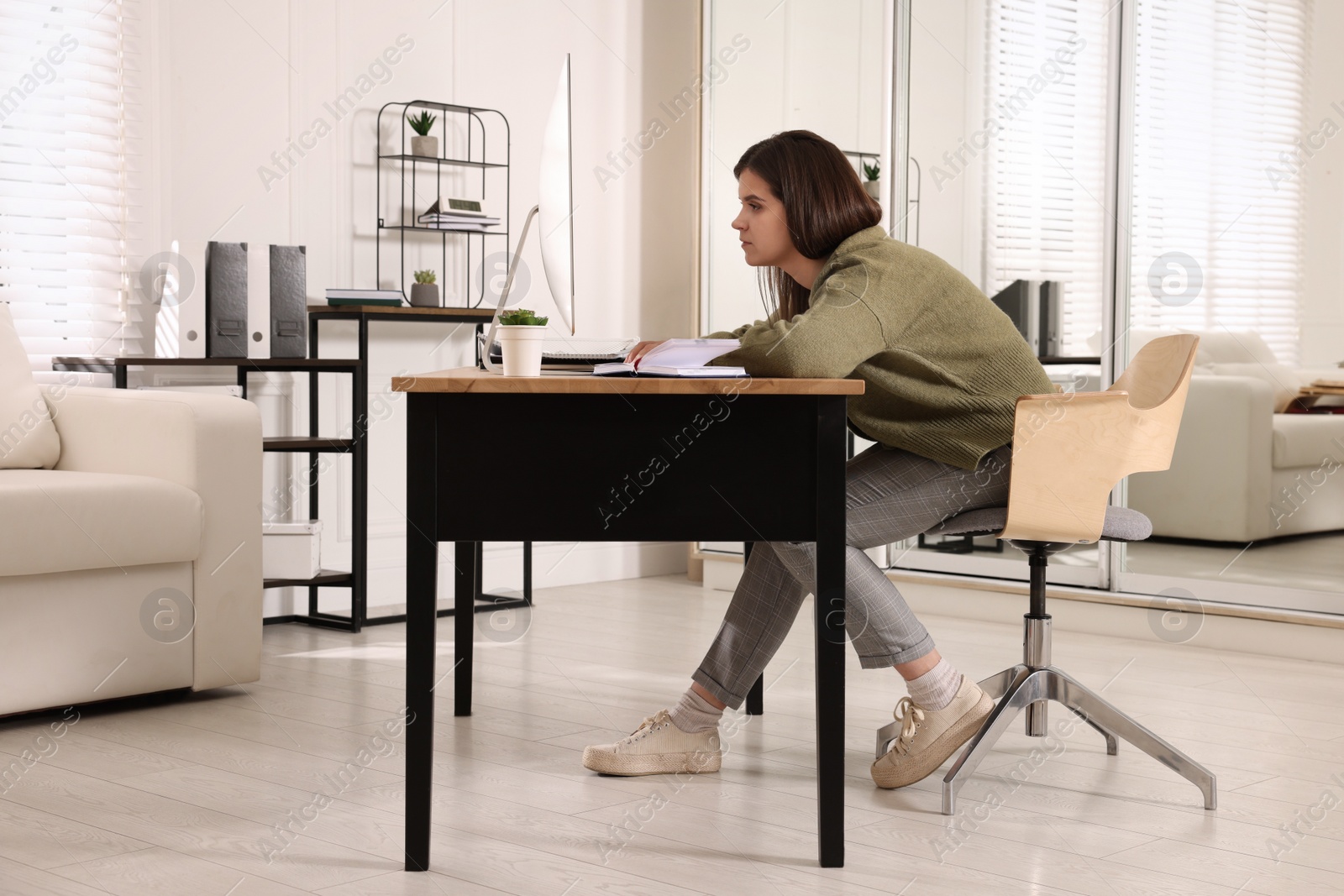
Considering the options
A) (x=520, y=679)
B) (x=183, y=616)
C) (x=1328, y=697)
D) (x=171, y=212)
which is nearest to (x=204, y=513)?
(x=183, y=616)

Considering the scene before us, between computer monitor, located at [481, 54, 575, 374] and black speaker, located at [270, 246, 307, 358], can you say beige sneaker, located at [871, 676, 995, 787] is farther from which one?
black speaker, located at [270, 246, 307, 358]

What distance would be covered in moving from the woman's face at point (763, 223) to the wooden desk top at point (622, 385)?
1.53ft

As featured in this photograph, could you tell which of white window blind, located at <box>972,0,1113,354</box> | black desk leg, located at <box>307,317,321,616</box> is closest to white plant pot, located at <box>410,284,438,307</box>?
black desk leg, located at <box>307,317,321,616</box>

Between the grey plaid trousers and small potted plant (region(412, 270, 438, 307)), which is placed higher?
small potted plant (region(412, 270, 438, 307))

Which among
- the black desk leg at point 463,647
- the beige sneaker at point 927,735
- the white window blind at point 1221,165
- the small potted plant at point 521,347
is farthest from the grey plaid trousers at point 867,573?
the white window blind at point 1221,165

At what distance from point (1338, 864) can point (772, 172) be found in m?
1.30

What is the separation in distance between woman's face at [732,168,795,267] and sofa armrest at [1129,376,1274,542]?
67.4 inches

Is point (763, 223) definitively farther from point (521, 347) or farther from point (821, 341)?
point (521, 347)

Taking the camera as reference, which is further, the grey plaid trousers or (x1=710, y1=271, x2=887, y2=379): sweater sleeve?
the grey plaid trousers

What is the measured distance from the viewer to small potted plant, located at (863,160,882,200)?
4.10 m

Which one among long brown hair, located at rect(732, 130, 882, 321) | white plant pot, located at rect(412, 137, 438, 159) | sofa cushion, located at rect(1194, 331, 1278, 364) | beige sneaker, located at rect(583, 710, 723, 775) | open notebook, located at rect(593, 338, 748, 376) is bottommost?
beige sneaker, located at rect(583, 710, 723, 775)

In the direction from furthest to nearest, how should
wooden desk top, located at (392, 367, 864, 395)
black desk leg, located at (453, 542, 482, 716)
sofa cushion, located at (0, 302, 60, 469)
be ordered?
sofa cushion, located at (0, 302, 60, 469)
black desk leg, located at (453, 542, 482, 716)
wooden desk top, located at (392, 367, 864, 395)

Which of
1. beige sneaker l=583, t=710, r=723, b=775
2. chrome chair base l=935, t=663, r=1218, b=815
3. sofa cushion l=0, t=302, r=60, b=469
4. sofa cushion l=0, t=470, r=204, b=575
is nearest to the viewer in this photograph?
chrome chair base l=935, t=663, r=1218, b=815

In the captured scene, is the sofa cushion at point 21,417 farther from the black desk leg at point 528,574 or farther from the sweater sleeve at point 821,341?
the sweater sleeve at point 821,341
